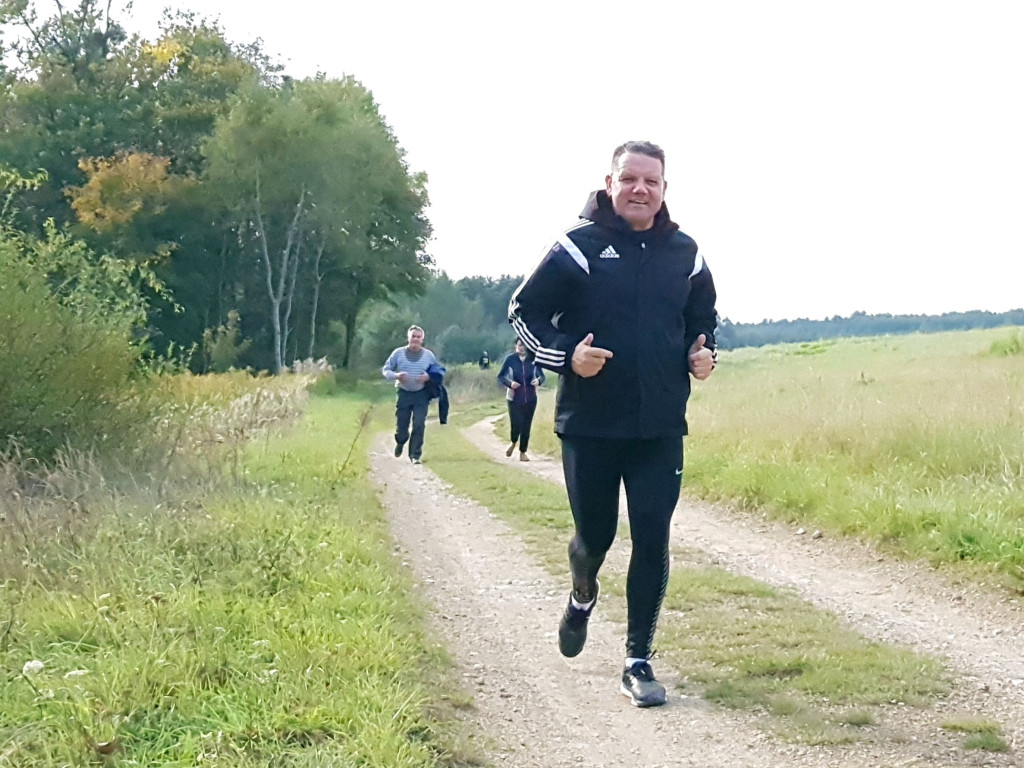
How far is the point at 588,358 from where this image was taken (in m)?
4.58

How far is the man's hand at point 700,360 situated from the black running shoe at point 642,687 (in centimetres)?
129

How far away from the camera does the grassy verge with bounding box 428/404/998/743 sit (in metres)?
4.54

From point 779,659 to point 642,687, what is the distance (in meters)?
0.86

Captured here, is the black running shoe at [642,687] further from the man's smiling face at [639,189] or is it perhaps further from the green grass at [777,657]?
the man's smiling face at [639,189]

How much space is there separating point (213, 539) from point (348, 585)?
3.84 feet

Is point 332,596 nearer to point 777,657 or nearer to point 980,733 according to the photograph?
point 777,657

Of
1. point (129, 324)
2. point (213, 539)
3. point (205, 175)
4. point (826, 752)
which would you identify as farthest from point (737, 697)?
point (205, 175)

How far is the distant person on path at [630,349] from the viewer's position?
4.68 metres

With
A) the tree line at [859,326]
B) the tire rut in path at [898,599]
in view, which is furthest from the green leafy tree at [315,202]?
the tire rut in path at [898,599]

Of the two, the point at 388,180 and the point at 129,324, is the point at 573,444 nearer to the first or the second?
the point at 129,324

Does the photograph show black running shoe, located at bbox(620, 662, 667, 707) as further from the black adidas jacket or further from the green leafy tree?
the green leafy tree

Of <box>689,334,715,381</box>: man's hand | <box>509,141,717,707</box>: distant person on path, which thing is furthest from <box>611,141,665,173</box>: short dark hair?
<box>689,334,715,381</box>: man's hand

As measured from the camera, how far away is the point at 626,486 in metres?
4.88

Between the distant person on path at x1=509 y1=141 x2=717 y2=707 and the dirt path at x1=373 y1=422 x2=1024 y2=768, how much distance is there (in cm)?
36
